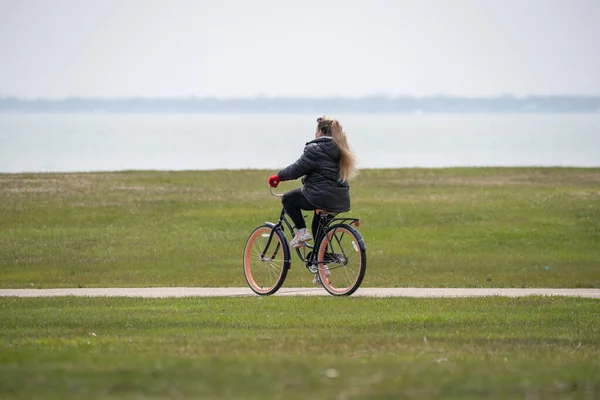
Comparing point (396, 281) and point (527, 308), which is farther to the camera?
point (396, 281)

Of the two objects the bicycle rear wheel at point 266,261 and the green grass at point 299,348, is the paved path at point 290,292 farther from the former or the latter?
the green grass at point 299,348

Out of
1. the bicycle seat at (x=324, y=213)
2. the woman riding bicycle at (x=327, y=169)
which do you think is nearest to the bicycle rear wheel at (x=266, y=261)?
the bicycle seat at (x=324, y=213)

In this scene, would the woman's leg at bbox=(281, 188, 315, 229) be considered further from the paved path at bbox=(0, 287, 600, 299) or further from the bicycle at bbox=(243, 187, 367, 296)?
the paved path at bbox=(0, 287, 600, 299)

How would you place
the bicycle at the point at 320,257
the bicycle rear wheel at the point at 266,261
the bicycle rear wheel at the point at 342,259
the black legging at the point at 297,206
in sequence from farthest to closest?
the bicycle rear wheel at the point at 266,261, the black legging at the point at 297,206, the bicycle at the point at 320,257, the bicycle rear wheel at the point at 342,259

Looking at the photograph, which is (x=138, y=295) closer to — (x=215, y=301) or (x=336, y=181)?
(x=215, y=301)

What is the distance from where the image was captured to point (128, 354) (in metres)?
7.71

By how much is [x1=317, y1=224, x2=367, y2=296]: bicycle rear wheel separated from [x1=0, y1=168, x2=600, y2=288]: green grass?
9.77 feet

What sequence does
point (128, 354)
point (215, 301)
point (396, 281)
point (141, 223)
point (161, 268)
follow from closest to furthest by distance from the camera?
point (128, 354) → point (215, 301) → point (396, 281) → point (161, 268) → point (141, 223)

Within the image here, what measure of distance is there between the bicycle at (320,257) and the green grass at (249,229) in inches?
118

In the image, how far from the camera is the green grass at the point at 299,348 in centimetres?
623

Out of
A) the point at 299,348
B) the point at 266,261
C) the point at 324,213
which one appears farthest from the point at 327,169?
the point at 299,348

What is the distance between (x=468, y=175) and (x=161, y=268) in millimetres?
14876

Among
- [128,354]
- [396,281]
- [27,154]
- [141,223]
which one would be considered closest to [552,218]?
[396,281]

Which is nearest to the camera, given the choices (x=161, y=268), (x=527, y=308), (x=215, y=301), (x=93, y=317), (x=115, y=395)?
(x=115, y=395)
